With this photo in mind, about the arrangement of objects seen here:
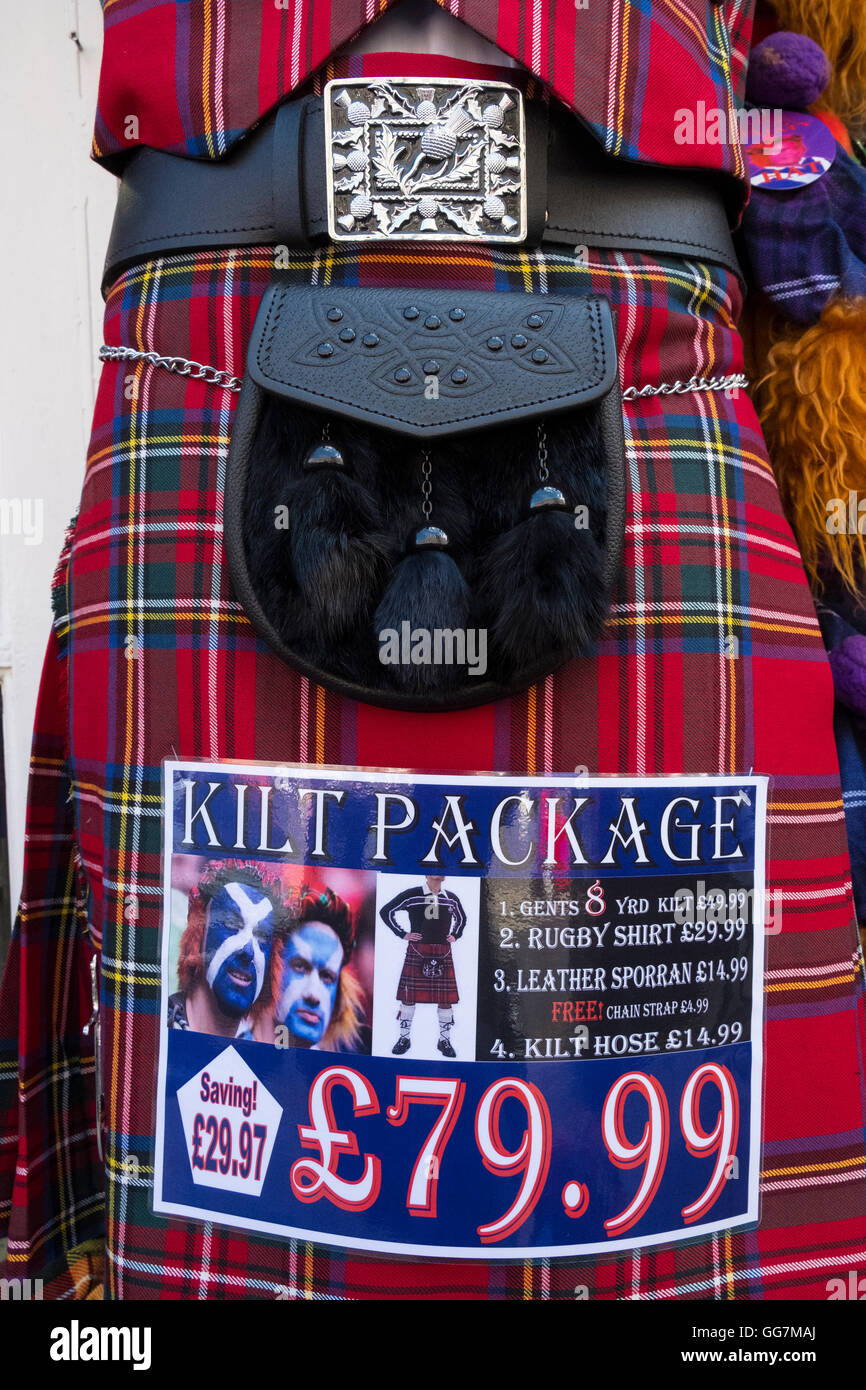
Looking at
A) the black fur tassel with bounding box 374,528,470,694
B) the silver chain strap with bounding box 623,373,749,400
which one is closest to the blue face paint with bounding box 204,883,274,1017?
the black fur tassel with bounding box 374,528,470,694

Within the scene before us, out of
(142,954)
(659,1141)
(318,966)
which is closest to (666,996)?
(659,1141)

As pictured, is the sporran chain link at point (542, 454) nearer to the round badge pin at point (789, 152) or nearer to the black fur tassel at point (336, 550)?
the black fur tassel at point (336, 550)

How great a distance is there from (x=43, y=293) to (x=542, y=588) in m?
0.90

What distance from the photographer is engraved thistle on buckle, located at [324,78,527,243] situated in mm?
604

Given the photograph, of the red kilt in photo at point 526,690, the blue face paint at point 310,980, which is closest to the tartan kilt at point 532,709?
the red kilt in photo at point 526,690

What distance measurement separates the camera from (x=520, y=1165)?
23.5 inches

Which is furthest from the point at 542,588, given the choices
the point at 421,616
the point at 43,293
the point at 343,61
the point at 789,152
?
the point at 43,293

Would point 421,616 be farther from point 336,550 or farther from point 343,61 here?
point 343,61

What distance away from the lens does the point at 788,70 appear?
31.0 inches

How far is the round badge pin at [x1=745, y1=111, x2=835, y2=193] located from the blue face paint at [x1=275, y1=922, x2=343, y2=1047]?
0.72 meters
